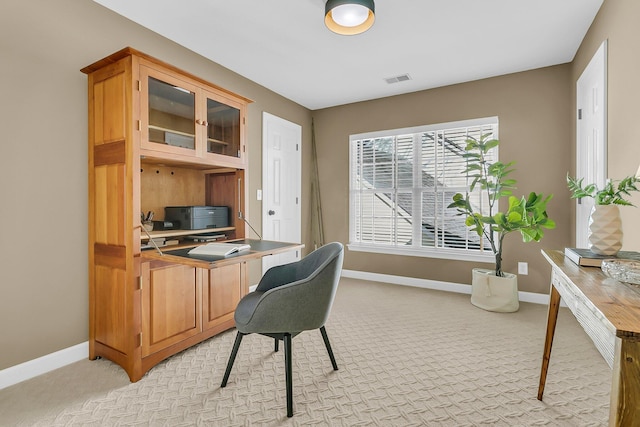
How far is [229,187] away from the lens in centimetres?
284

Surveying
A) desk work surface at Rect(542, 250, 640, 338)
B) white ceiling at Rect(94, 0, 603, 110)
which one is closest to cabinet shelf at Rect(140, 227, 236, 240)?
white ceiling at Rect(94, 0, 603, 110)

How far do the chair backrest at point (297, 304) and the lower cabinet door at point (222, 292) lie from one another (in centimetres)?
90

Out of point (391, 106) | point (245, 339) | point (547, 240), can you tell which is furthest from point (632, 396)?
point (391, 106)

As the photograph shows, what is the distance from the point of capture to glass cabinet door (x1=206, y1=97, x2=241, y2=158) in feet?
7.98

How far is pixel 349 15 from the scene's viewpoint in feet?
6.91

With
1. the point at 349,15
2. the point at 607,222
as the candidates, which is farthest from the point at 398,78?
the point at 607,222

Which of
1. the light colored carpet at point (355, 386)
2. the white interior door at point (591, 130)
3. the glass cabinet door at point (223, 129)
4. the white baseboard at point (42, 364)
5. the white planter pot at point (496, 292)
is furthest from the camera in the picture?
the white planter pot at point (496, 292)

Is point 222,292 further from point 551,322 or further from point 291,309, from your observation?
point 551,322

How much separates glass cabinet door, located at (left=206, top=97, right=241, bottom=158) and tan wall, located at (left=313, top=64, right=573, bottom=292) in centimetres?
228

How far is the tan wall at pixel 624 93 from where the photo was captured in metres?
1.80

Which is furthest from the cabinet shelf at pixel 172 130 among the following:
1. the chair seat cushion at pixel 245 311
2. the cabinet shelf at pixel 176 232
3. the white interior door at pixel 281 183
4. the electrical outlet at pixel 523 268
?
the electrical outlet at pixel 523 268

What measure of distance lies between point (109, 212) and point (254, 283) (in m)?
1.98

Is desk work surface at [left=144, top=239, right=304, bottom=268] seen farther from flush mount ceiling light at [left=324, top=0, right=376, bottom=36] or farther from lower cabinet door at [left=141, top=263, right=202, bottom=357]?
flush mount ceiling light at [left=324, top=0, right=376, bottom=36]

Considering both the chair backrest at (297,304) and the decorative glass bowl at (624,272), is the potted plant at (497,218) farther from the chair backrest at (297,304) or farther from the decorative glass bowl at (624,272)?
the chair backrest at (297,304)
